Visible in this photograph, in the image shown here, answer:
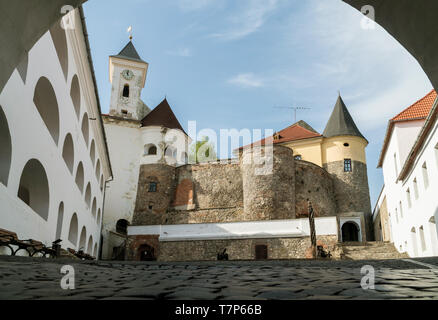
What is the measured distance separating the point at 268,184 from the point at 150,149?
1090cm

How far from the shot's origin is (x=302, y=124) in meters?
39.6

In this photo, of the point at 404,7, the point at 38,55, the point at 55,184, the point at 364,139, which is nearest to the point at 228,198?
the point at 364,139

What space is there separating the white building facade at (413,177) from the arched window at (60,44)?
Result: 10903 mm

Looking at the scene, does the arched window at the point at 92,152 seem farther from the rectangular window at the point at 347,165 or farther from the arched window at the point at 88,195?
the rectangular window at the point at 347,165

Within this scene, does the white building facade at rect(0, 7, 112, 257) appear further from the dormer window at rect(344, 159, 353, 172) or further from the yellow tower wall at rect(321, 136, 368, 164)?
the dormer window at rect(344, 159, 353, 172)

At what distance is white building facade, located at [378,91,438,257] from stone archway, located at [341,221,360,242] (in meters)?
6.45

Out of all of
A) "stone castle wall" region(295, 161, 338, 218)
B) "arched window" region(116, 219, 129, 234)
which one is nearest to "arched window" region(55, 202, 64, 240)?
"arched window" region(116, 219, 129, 234)

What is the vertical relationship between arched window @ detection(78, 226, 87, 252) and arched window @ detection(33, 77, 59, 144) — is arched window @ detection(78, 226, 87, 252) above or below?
below

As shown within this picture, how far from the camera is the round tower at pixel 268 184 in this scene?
88.6ft

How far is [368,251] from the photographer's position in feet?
71.7

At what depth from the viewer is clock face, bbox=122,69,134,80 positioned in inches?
1421

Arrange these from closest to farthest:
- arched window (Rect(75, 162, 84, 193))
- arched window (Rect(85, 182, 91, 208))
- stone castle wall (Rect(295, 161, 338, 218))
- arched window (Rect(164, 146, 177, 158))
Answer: arched window (Rect(75, 162, 84, 193)) → arched window (Rect(85, 182, 91, 208)) → stone castle wall (Rect(295, 161, 338, 218)) → arched window (Rect(164, 146, 177, 158))

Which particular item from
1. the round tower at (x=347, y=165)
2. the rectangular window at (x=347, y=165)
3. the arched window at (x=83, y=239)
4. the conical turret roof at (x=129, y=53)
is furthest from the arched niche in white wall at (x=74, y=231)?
the conical turret roof at (x=129, y=53)
